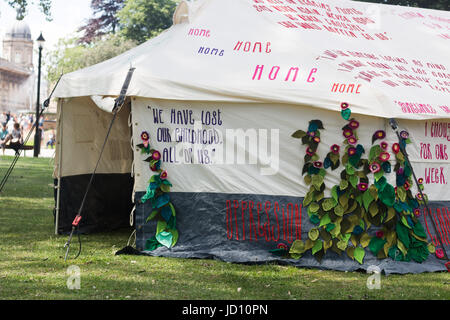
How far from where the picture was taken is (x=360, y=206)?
24.5 ft

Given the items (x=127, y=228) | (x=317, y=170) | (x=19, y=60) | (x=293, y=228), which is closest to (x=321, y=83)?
(x=317, y=170)

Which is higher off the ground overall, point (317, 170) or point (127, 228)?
point (317, 170)

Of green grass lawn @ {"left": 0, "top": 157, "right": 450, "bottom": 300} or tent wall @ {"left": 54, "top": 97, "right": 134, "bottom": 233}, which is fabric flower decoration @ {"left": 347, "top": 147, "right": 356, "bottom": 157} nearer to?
green grass lawn @ {"left": 0, "top": 157, "right": 450, "bottom": 300}

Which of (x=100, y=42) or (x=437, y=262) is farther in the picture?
(x=100, y=42)

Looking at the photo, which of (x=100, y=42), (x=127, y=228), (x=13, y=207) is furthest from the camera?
(x=100, y=42)

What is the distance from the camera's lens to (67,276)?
676cm

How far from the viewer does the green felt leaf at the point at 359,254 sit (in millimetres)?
7406

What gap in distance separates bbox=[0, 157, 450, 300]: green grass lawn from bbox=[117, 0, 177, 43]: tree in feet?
111

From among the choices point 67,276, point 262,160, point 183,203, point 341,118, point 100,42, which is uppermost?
point 100,42

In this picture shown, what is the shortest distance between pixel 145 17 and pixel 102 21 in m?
7.34

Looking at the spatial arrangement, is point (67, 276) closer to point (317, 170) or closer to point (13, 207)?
point (317, 170)

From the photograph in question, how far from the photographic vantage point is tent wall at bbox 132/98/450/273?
25.0 feet

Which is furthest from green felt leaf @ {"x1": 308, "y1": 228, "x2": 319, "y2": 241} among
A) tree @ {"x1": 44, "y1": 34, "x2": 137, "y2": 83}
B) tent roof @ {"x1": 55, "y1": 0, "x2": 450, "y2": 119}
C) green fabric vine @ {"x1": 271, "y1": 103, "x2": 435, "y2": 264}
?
tree @ {"x1": 44, "y1": 34, "x2": 137, "y2": 83}

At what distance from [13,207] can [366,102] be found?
7206 mm
